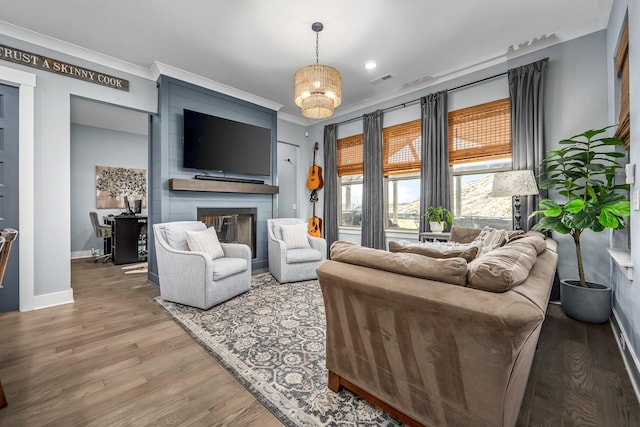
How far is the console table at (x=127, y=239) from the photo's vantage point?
501 cm

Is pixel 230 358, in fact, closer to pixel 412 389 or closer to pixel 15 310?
pixel 412 389

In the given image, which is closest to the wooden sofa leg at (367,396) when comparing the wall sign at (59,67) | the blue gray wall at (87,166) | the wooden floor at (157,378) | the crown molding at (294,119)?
the wooden floor at (157,378)

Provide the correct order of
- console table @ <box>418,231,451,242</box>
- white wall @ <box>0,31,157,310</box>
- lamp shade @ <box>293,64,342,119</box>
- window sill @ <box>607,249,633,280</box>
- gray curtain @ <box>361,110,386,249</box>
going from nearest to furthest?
1. window sill @ <box>607,249,633,280</box>
2. lamp shade @ <box>293,64,342,119</box>
3. white wall @ <box>0,31,157,310</box>
4. console table @ <box>418,231,451,242</box>
5. gray curtain @ <box>361,110,386,249</box>

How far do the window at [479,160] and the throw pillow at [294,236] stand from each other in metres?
2.09

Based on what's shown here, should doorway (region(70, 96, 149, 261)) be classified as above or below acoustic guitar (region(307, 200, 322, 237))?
above

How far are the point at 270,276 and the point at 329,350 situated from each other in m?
2.65

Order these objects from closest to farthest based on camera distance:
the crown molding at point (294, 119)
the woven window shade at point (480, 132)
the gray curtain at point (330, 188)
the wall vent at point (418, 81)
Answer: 1. the woven window shade at point (480, 132)
2. the wall vent at point (418, 81)
3. the gray curtain at point (330, 188)
4. the crown molding at point (294, 119)

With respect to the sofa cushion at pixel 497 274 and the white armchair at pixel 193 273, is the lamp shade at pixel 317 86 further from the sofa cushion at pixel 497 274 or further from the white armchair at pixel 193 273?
the sofa cushion at pixel 497 274

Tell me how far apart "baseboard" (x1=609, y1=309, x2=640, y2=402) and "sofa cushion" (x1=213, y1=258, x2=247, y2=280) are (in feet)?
9.86

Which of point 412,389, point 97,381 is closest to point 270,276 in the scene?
point 97,381

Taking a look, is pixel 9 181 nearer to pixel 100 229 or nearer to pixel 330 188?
pixel 100 229

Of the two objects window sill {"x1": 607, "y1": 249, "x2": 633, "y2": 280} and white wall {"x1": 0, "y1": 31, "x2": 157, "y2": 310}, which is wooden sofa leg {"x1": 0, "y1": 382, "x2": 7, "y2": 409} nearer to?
white wall {"x1": 0, "y1": 31, "x2": 157, "y2": 310}

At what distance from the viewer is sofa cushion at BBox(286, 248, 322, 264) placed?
3.68 meters

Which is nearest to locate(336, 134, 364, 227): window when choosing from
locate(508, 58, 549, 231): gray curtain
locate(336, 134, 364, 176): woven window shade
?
locate(336, 134, 364, 176): woven window shade
